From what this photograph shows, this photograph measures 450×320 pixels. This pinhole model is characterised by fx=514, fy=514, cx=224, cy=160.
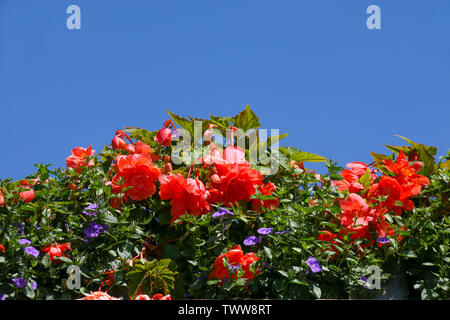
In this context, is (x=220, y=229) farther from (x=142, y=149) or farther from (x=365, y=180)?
(x=365, y=180)

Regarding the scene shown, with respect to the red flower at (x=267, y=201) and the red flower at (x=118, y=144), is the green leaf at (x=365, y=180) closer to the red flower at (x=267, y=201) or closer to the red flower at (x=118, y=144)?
the red flower at (x=267, y=201)

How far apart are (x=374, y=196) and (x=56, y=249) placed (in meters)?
1.60

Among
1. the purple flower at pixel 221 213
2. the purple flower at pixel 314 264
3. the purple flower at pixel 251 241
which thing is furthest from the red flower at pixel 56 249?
the purple flower at pixel 314 264

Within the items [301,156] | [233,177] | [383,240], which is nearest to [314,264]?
[383,240]

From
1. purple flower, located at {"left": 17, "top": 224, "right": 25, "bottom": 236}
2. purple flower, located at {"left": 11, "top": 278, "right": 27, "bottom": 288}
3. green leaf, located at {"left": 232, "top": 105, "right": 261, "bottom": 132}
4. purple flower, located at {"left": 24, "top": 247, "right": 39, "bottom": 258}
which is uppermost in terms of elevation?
green leaf, located at {"left": 232, "top": 105, "right": 261, "bottom": 132}

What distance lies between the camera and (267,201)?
2.63 metres

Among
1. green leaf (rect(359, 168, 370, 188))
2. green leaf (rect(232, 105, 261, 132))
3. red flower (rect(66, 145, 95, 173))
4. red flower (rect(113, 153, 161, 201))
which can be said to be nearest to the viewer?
red flower (rect(113, 153, 161, 201))

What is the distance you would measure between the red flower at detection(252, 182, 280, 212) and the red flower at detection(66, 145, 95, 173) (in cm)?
97

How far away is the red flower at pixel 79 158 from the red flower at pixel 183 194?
0.60m

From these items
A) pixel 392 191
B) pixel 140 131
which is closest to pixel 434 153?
pixel 392 191

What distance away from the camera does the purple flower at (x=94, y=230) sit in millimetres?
2379

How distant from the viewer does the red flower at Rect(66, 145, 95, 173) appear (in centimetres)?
289

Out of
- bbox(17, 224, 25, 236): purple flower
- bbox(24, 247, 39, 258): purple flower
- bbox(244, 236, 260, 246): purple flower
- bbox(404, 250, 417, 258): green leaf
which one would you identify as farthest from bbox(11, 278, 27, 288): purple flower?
bbox(404, 250, 417, 258): green leaf

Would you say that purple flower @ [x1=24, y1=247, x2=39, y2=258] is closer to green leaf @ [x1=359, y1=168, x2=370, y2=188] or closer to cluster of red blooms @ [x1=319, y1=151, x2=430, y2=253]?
cluster of red blooms @ [x1=319, y1=151, x2=430, y2=253]
